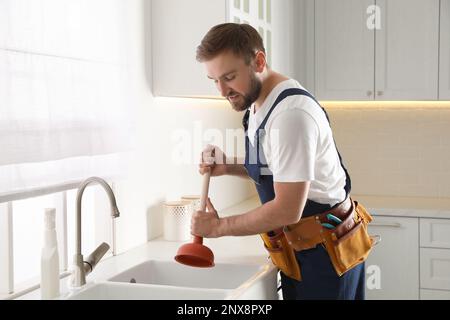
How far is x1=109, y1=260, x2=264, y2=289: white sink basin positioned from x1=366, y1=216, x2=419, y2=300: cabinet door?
139 cm

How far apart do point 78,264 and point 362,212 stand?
104cm

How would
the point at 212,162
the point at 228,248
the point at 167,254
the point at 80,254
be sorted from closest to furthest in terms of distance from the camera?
the point at 80,254, the point at 212,162, the point at 167,254, the point at 228,248

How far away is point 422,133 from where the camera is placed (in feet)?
14.3

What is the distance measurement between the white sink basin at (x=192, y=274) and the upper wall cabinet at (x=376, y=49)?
6.05 ft

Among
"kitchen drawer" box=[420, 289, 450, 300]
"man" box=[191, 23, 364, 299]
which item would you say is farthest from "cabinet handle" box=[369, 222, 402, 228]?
"man" box=[191, 23, 364, 299]

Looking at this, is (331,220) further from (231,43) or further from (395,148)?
(395,148)

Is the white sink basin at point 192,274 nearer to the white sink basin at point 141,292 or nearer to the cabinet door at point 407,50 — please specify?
the white sink basin at point 141,292

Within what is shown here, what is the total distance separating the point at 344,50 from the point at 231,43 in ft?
6.76

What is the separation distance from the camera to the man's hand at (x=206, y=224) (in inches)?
89.9

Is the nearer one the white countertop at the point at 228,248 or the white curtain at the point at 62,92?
the white curtain at the point at 62,92

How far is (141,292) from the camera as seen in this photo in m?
2.27

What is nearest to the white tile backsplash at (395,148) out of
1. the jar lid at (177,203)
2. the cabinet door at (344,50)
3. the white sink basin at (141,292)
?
the cabinet door at (344,50)

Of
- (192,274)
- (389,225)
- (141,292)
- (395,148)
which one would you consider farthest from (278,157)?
(395,148)

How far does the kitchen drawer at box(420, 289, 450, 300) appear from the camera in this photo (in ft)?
12.1
